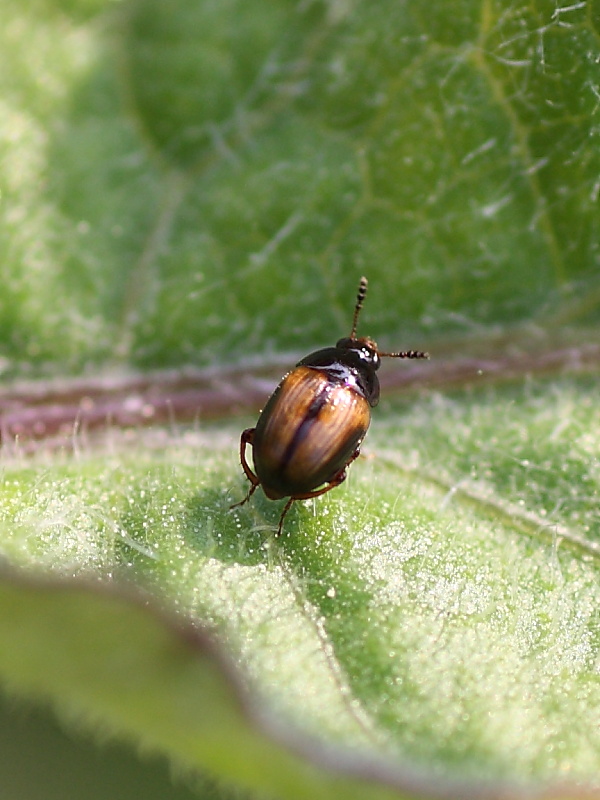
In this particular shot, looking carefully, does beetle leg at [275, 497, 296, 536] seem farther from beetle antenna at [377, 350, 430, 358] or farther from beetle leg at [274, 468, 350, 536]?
beetle antenna at [377, 350, 430, 358]

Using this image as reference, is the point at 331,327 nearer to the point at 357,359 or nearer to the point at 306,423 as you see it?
the point at 357,359

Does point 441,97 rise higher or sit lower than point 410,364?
higher

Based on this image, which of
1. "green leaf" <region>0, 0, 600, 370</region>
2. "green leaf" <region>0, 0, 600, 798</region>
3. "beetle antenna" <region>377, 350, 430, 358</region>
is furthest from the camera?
A: "beetle antenna" <region>377, 350, 430, 358</region>

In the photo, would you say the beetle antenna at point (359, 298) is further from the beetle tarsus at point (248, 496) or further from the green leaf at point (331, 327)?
the beetle tarsus at point (248, 496)

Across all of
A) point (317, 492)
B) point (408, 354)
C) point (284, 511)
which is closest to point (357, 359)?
point (408, 354)

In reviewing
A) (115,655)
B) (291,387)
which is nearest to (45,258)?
(291,387)

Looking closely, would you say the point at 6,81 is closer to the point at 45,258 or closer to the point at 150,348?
the point at 45,258

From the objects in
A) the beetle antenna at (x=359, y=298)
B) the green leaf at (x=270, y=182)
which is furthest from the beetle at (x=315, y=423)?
the green leaf at (x=270, y=182)

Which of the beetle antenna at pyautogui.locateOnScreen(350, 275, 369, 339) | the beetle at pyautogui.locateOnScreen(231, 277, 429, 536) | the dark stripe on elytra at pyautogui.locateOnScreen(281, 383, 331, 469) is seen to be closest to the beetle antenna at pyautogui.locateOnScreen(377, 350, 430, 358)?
the beetle at pyautogui.locateOnScreen(231, 277, 429, 536)
